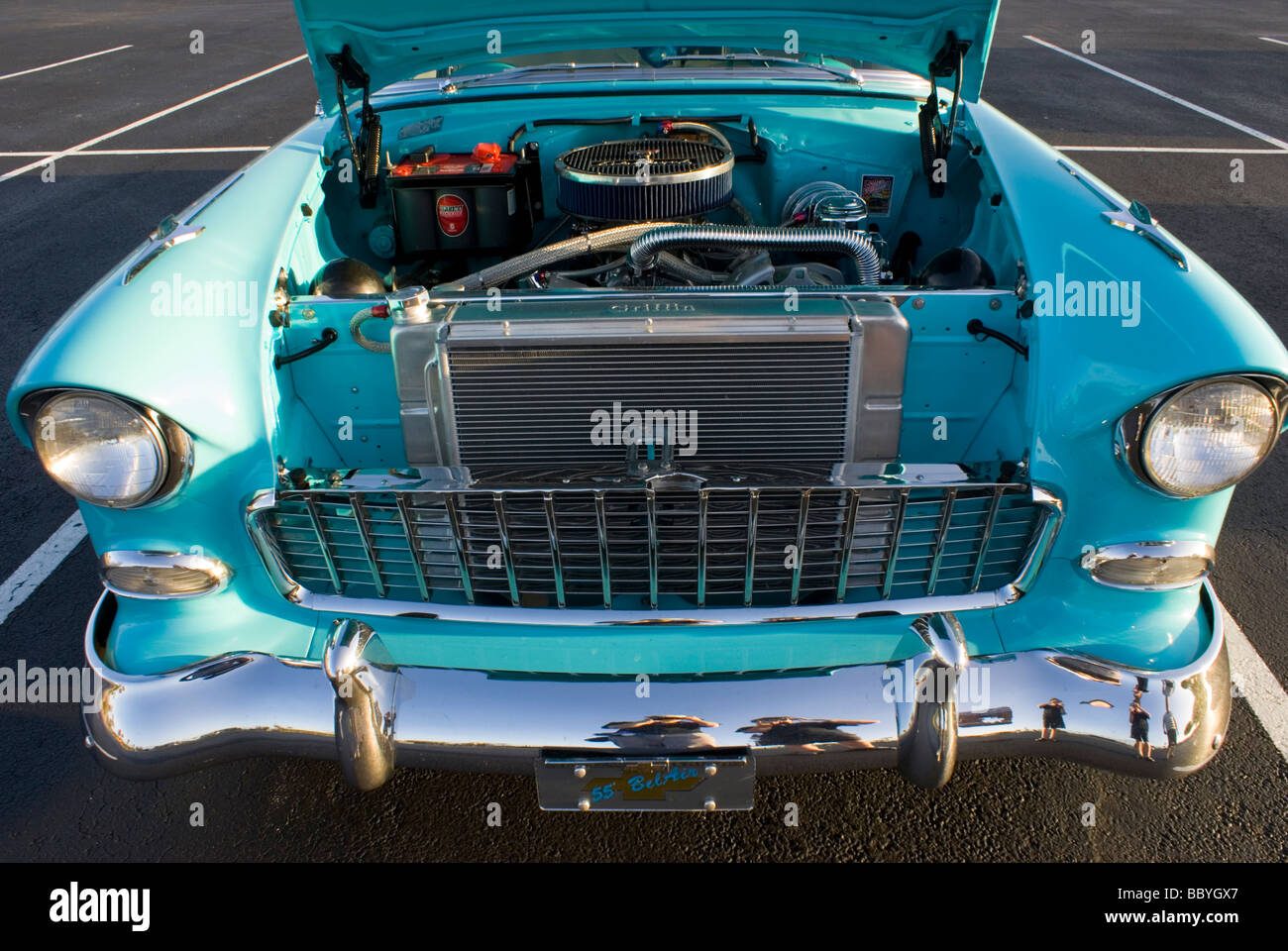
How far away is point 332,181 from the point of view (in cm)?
248

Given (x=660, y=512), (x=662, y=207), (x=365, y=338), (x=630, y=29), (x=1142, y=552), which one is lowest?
(x=1142, y=552)

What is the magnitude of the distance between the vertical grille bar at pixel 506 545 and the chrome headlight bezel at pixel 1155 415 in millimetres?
1024

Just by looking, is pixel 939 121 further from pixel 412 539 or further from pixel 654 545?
pixel 412 539

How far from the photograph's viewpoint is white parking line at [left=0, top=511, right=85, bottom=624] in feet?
8.36

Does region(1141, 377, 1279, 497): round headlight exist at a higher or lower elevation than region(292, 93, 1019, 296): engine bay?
lower

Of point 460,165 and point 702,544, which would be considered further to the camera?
point 460,165

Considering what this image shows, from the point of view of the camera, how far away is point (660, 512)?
151 centimetres

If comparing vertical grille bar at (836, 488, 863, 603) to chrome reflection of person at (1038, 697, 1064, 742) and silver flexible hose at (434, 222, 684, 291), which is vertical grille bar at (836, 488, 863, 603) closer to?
chrome reflection of person at (1038, 697, 1064, 742)

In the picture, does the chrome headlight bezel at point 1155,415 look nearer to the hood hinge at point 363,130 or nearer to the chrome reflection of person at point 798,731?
the chrome reflection of person at point 798,731

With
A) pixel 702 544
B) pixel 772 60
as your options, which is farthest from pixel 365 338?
pixel 772 60

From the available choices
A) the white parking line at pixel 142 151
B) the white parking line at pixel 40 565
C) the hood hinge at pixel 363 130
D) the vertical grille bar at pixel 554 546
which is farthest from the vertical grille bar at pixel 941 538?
the white parking line at pixel 142 151

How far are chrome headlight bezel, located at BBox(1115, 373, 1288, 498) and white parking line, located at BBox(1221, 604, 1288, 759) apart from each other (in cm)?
81

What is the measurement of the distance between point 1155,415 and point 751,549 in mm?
698

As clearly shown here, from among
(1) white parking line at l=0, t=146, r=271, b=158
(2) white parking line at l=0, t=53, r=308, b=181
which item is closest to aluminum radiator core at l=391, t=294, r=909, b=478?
(1) white parking line at l=0, t=146, r=271, b=158
